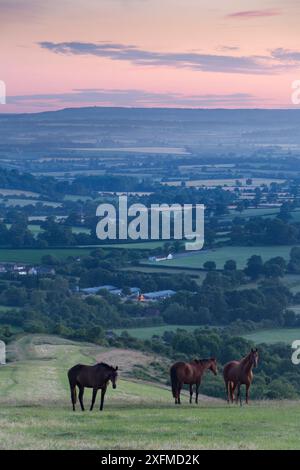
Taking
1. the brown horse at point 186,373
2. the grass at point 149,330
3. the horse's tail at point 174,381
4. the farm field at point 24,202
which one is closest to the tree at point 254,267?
the grass at point 149,330

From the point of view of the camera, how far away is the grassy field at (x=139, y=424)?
1498cm

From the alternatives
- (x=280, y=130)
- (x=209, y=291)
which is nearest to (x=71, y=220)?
(x=209, y=291)

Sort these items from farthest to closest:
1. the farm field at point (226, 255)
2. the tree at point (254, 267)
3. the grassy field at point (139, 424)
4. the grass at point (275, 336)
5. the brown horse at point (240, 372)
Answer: the farm field at point (226, 255) < the tree at point (254, 267) < the grass at point (275, 336) < the brown horse at point (240, 372) < the grassy field at point (139, 424)

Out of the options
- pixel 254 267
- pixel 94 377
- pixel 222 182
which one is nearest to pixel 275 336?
pixel 254 267

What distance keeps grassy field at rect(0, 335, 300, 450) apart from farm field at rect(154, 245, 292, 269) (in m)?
52.5

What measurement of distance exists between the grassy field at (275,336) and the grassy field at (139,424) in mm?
28024

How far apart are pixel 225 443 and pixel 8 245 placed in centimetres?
7243

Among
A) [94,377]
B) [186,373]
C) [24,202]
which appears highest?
[24,202]

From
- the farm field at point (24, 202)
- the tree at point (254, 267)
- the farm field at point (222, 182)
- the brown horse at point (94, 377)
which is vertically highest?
the farm field at point (222, 182)

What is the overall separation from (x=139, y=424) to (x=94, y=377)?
8.58ft

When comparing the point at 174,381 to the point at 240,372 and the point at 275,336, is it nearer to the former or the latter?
the point at 240,372

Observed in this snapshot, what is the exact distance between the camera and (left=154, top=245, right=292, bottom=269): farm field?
257 ft

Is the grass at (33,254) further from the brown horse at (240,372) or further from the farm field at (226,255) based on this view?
the brown horse at (240,372)

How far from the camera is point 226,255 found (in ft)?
268
